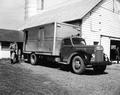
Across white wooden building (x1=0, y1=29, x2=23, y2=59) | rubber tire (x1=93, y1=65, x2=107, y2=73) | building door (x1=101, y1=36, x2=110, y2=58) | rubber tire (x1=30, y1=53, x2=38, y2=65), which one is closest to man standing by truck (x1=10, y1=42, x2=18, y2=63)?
rubber tire (x1=30, y1=53, x2=38, y2=65)

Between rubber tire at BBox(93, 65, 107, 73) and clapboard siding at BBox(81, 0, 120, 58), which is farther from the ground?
clapboard siding at BBox(81, 0, 120, 58)

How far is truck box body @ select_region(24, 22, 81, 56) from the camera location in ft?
43.1

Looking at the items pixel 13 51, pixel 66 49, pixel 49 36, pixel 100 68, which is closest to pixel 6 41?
pixel 13 51

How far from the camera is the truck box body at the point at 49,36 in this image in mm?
13133

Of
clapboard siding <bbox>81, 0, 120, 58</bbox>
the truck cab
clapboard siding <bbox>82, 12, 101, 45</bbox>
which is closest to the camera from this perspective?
the truck cab

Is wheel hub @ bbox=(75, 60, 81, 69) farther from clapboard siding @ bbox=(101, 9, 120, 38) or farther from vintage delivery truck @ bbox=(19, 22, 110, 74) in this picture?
clapboard siding @ bbox=(101, 9, 120, 38)

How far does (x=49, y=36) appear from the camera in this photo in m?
13.7

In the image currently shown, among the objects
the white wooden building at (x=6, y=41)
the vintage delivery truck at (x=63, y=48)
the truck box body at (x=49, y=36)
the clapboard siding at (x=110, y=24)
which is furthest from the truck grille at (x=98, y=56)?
the white wooden building at (x=6, y=41)

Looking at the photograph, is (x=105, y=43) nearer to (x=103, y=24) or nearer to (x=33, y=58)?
(x=103, y=24)

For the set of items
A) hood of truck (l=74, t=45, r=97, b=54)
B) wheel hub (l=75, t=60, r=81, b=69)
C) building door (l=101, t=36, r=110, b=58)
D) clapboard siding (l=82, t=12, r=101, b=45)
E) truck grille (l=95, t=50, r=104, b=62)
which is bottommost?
wheel hub (l=75, t=60, r=81, b=69)

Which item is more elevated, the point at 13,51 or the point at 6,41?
the point at 6,41

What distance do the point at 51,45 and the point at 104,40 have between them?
8796mm

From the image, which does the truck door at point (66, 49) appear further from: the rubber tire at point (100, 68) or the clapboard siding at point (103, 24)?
the clapboard siding at point (103, 24)

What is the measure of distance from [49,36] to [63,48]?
1.65 meters
